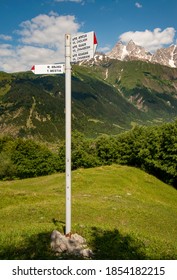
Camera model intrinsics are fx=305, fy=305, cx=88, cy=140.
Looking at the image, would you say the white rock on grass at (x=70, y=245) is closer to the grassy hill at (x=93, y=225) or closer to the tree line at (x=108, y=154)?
the grassy hill at (x=93, y=225)

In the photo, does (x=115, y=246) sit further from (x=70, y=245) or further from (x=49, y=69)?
(x=49, y=69)

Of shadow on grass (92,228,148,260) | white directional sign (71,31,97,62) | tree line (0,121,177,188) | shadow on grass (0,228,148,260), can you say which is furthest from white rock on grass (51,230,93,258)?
tree line (0,121,177,188)

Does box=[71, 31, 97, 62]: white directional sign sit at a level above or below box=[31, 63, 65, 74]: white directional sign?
above

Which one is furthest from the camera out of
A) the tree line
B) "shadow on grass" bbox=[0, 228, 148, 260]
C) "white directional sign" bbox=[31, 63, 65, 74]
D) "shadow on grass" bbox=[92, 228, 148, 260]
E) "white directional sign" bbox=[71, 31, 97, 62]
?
the tree line

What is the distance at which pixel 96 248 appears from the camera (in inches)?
563

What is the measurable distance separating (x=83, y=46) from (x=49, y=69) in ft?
6.46

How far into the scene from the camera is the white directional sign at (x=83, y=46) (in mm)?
13148

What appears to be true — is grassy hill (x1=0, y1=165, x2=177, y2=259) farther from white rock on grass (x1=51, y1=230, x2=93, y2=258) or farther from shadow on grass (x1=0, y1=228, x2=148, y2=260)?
white rock on grass (x1=51, y1=230, x2=93, y2=258)

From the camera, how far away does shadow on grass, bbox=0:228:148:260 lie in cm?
1294

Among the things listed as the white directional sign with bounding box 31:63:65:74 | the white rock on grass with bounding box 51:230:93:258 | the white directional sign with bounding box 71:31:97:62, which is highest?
the white directional sign with bounding box 71:31:97:62

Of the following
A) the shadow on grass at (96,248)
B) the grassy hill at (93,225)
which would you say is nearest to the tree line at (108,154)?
the grassy hill at (93,225)

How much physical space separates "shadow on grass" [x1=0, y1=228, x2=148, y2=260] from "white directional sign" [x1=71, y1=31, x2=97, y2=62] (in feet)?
28.2

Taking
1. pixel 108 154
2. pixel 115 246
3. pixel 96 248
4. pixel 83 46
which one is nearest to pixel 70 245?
pixel 96 248

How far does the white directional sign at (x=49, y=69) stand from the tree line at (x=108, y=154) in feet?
207
